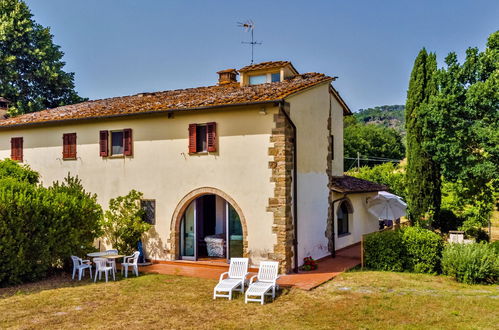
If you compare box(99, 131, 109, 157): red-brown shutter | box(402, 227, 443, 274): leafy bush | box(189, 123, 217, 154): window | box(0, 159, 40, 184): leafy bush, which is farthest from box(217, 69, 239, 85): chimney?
box(402, 227, 443, 274): leafy bush

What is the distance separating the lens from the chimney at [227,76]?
21059 millimetres

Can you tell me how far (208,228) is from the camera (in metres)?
16.3

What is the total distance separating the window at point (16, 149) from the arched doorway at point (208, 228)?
8.61 metres

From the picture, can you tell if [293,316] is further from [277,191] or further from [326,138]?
[326,138]

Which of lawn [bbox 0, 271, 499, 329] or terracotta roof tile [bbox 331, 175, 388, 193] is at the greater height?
terracotta roof tile [bbox 331, 175, 388, 193]

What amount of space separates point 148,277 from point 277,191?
15.9 feet

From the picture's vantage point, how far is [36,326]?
8.61 meters

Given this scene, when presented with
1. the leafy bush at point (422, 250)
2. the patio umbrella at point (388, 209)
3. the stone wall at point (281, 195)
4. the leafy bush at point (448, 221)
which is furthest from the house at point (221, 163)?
the leafy bush at point (448, 221)

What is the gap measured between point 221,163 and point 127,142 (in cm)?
415

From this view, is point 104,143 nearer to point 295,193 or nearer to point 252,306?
point 295,193

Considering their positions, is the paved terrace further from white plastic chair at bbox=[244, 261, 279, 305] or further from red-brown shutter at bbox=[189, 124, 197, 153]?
red-brown shutter at bbox=[189, 124, 197, 153]

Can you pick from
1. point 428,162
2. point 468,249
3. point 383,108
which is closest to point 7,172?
point 468,249

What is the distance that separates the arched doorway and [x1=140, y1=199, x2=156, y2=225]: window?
103cm

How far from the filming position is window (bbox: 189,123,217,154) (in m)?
14.3
